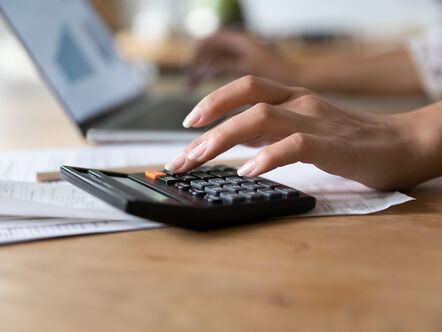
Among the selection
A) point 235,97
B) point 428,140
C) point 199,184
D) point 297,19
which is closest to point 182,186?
point 199,184

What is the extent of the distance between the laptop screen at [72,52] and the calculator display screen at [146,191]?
0.38 metres

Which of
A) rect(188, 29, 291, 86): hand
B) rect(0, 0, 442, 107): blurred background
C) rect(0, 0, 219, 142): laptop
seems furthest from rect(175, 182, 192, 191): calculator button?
rect(0, 0, 442, 107): blurred background

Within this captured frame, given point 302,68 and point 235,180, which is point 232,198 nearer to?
point 235,180

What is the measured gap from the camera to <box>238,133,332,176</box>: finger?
475mm

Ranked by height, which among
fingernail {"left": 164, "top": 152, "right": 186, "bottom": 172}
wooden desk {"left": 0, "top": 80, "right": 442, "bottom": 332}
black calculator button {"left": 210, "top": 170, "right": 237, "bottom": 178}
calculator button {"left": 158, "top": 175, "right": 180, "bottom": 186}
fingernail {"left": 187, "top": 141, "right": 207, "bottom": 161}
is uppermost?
fingernail {"left": 187, "top": 141, "right": 207, "bottom": 161}

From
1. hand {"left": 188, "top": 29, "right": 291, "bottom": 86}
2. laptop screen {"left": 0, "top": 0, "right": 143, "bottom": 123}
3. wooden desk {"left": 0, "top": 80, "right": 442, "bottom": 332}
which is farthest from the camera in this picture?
hand {"left": 188, "top": 29, "right": 291, "bottom": 86}

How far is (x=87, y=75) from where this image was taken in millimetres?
996

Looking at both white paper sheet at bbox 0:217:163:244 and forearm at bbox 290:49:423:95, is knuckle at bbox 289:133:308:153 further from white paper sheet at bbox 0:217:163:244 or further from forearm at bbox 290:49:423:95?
forearm at bbox 290:49:423:95

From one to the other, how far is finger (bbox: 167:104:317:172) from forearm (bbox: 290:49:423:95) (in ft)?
3.51

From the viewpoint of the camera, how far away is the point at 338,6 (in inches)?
145

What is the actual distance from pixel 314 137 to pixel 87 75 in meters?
0.62

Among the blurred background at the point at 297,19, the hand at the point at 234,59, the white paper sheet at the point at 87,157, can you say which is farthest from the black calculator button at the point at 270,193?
the blurred background at the point at 297,19

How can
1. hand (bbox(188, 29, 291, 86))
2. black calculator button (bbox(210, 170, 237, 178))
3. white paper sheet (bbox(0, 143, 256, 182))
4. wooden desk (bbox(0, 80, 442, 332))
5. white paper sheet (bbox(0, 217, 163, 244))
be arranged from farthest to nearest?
1. hand (bbox(188, 29, 291, 86))
2. white paper sheet (bbox(0, 143, 256, 182))
3. black calculator button (bbox(210, 170, 237, 178))
4. white paper sheet (bbox(0, 217, 163, 244))
5. wooden desk (bbox(0, 80, 442, 332))

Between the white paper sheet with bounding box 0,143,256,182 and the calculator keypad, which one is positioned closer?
the calculator keypad
